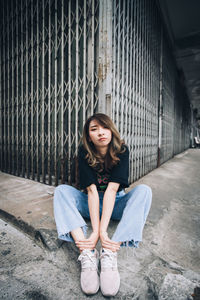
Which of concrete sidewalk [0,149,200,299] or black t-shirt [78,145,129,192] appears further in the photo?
black t-shirt [78,145,129,192]

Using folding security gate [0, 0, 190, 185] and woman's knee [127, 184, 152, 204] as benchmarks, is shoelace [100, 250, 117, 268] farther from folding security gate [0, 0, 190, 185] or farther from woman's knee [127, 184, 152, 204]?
folding security gate [0, 0, 190, 185]

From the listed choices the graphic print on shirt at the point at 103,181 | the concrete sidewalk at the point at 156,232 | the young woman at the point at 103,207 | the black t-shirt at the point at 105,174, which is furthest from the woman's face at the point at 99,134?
the concrete sidewalk at the point at 156,232

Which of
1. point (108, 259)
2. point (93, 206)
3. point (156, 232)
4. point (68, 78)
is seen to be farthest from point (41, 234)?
point (68, 78)

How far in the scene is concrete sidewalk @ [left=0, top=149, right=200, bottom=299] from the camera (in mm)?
1106

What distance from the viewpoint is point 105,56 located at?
2184mm

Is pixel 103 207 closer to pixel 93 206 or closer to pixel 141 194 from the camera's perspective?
pixel 93 206

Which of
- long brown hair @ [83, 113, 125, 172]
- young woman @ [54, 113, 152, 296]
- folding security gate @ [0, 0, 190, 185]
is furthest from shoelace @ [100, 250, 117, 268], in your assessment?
folding security gate @ [0, 0, 190, 185]

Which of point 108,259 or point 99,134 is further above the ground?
point 99,134

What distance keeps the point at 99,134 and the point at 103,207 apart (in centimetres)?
62

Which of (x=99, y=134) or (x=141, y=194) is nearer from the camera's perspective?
(x=141, y=194)

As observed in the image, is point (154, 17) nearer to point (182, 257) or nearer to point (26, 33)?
point (26, 33)

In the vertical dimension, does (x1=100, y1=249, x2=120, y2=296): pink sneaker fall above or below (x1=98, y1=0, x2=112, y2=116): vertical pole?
below

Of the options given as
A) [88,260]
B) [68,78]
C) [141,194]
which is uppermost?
[68,78]

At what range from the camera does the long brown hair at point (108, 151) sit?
1526mm
